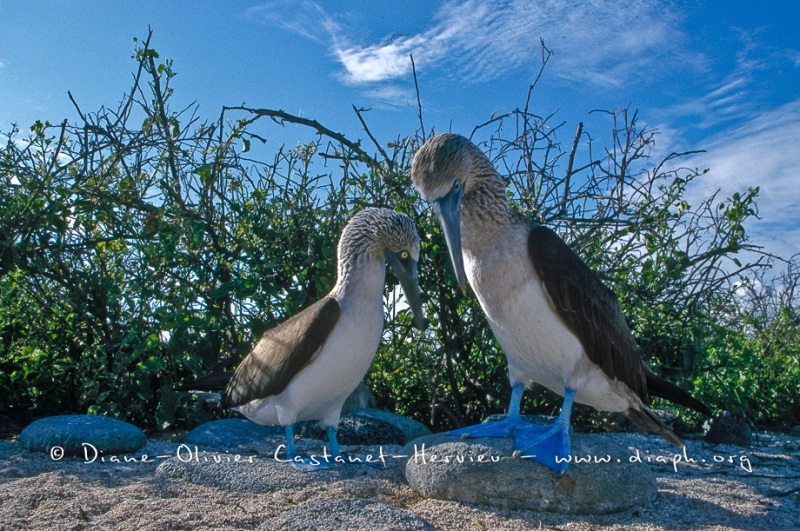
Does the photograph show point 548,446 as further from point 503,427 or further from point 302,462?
point 302,462

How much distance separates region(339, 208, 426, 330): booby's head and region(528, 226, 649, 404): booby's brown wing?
29.6 inches

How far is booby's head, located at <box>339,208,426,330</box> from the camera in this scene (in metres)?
3.95

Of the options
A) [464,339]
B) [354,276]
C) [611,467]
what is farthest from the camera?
[464,339]

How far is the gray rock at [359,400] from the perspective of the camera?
5.55m

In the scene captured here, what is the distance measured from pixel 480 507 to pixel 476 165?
1.71 m

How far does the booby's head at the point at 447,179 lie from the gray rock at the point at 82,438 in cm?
239

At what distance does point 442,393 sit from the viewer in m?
6.01

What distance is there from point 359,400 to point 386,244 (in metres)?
2.10

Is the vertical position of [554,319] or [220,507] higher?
[554,319]

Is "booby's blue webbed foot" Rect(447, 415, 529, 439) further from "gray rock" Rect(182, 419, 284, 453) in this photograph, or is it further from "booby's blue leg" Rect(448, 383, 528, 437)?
"gray rock" Rect(182, 419, 284, 453)

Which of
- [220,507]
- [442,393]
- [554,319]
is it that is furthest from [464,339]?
[220,507]

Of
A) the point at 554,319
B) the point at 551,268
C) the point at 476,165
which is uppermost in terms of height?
the point at 476,165

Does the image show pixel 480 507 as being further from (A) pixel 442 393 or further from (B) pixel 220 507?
(A) pixel 442 393

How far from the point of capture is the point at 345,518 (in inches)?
110
